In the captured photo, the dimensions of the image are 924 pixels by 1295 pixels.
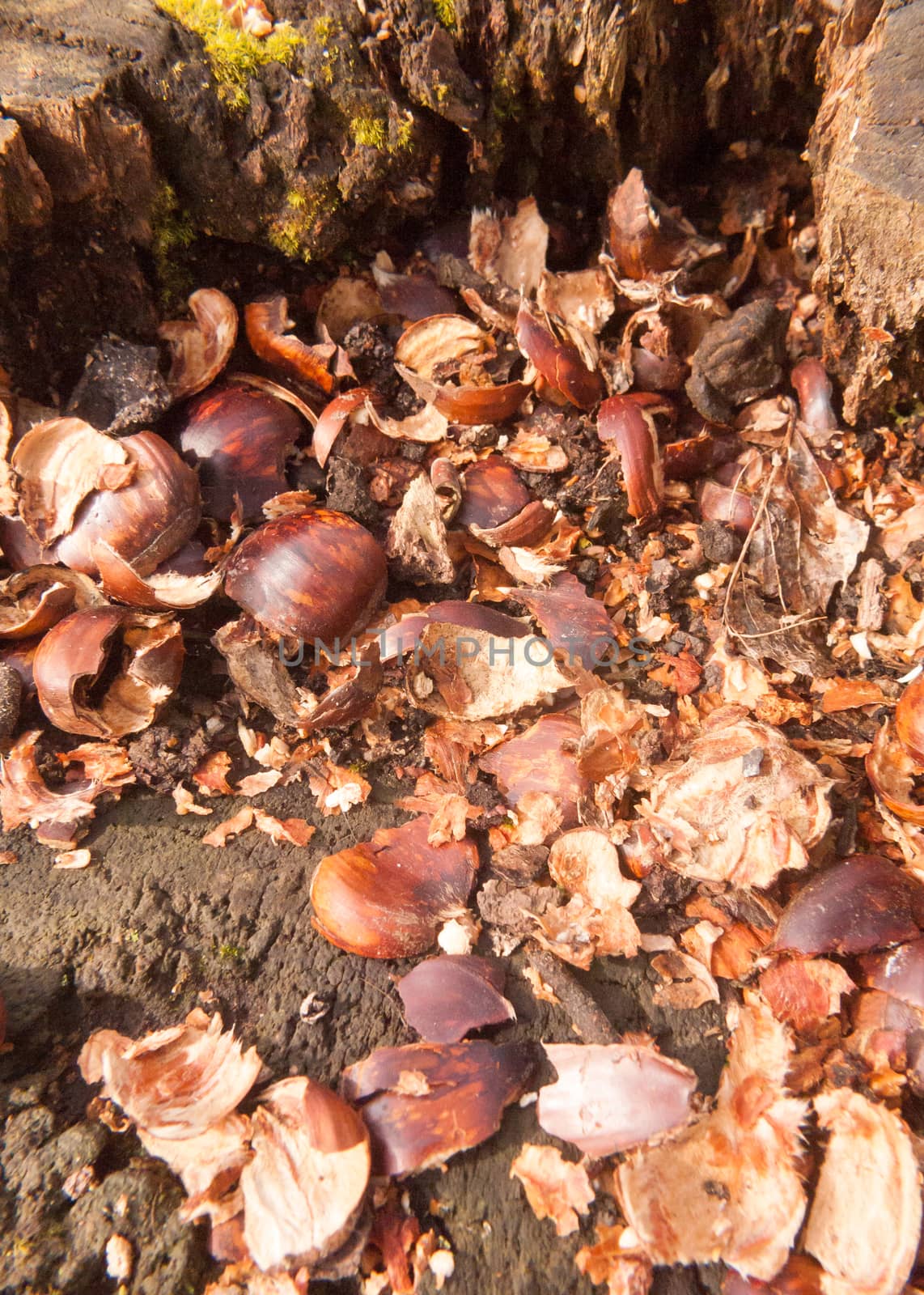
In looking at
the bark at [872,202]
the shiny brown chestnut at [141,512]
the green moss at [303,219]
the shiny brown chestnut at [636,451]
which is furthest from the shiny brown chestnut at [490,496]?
the bark at [872,202]

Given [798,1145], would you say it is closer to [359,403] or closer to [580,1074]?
[580,1074]

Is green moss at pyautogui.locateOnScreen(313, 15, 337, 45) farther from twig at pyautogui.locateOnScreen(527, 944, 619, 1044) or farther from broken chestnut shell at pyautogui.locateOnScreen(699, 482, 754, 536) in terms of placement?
twig at pyautogui.locateOnScreen(527, 944, 619, 1044)

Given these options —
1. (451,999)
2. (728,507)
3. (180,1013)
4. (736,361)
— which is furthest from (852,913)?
(736,361)

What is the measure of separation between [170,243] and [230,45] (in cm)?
49

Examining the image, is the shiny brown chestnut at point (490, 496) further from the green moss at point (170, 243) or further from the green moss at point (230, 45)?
the green moss at point (230, 45)

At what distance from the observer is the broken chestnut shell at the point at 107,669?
5.54ft

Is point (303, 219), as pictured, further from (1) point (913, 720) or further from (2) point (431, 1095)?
(2) point (431, 1095)

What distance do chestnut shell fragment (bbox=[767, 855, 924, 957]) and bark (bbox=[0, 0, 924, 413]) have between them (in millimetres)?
1316

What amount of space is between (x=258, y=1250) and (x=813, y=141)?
2827 mm

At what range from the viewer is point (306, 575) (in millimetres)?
1723

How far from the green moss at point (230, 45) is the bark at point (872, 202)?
1.35 meters

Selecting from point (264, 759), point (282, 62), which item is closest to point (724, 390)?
point (282, 62)

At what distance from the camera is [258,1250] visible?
117 centimetres

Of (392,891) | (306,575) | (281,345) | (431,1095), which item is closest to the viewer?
→ (431,1095)
